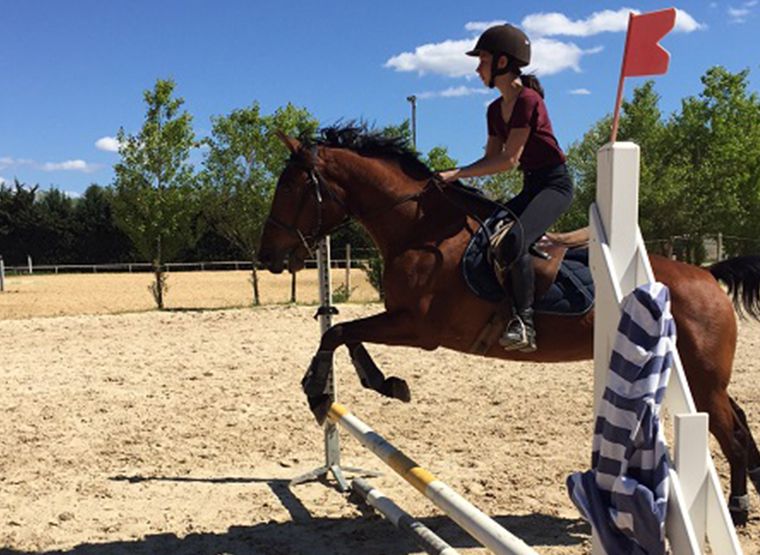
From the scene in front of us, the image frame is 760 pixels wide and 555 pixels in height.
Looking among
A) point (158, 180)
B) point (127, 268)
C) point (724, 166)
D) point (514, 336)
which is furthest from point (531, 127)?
point (127, 268)

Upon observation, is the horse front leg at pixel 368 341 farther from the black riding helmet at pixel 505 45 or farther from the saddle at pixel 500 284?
the black riding helmet at pixel 505 45

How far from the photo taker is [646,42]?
2070 mm

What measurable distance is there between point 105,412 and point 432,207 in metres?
4.16

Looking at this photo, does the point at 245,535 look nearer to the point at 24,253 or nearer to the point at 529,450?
the point at 529,450

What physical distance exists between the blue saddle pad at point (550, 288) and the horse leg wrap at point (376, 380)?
2.14ft

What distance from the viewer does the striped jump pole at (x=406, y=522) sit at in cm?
319

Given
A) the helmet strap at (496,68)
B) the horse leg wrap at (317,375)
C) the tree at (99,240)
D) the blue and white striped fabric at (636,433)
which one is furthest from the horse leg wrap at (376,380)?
the tree at (99,240)

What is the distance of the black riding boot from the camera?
136 inches

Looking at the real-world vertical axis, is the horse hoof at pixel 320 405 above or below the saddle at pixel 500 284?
below

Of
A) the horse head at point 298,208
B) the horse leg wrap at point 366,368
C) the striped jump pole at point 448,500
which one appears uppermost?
the horse head at point 298,208

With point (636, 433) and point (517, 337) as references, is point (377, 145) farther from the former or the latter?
point (636, 433)

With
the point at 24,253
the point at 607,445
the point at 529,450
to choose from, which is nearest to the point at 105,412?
the point at 529,450

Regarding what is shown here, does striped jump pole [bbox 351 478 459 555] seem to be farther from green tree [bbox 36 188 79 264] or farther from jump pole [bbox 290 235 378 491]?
green tree [bbox 36 188 79 264]

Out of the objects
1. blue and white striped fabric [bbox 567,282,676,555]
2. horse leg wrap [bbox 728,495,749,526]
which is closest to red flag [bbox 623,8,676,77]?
blue and white striped fabric [bbox 567,282,676,555]
